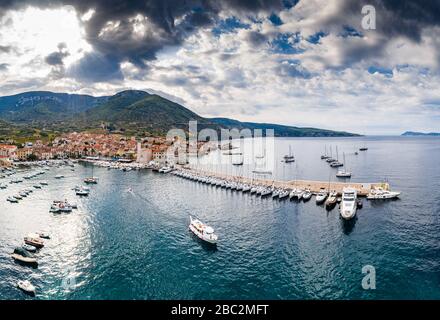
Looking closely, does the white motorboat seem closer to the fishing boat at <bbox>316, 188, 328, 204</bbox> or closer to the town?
the fishing boat at <bbox>316, 188, 328, 204</bbox>

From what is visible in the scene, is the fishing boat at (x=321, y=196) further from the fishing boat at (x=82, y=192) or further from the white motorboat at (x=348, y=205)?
the fishing boat at (x=82, y=192)

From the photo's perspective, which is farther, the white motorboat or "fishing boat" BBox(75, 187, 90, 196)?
"fishing boat" BBox(75, 187, 90, 196)

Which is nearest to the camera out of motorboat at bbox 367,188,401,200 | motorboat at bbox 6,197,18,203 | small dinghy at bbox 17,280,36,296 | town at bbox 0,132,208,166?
small dinghy at bbox 17,280,36,296

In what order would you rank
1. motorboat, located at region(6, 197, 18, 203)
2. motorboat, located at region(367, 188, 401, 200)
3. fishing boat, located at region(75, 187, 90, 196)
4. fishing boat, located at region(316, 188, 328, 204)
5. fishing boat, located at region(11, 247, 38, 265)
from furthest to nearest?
1. fishing boat, located at region(75, 187, 90, 196)
2. motorboat, located at region(6, 197, 18, 203)
3. motorboat, located at region(367, 188, 401, 200)
4. fishing boat, located at region(316, 188, 328, 204)
5. fishing boat, located at region(11, 247, 38, 265)

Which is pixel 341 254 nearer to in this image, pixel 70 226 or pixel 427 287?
pixel 427 287

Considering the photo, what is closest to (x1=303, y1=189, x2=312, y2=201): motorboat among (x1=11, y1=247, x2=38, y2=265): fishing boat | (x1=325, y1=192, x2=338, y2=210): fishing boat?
(x1=325, y1=192, x2=338, y2=210): fishing boat

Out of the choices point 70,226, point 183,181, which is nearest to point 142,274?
point 70,226
